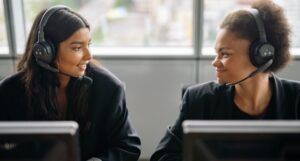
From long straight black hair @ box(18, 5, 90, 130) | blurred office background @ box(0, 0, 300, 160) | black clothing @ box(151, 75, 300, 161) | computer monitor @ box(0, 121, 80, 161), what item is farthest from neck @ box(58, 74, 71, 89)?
blurred office background @ box(0, 0, 300, 160)

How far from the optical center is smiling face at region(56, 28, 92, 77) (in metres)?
1.47

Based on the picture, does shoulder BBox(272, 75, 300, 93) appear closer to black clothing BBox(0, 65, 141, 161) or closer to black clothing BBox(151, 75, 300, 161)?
black clothing BBox(151, 75, 300, 161)

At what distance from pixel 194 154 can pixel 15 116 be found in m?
1.03

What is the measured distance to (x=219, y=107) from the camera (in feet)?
4.62

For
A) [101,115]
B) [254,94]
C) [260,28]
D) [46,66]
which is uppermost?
[260,28]

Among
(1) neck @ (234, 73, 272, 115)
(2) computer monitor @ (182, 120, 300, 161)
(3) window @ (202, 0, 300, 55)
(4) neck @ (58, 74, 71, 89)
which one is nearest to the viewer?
(2) computer monitor @ (182, 120, 300, 161)

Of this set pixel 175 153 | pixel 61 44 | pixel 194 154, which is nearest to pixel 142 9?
pixel 61 44

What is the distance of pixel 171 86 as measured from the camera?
9.04ft

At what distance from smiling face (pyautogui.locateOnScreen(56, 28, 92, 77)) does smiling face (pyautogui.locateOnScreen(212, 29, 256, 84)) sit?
1.59 feet

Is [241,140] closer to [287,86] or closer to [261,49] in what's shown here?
[261,49]

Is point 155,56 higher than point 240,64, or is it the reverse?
point 240,64

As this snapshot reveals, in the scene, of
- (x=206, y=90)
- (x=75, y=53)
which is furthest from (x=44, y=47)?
(x=206, y=90)

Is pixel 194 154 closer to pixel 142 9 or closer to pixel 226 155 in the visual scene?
pixel 226 155

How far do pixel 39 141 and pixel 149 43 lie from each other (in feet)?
7.40
